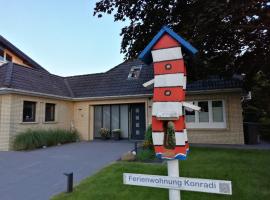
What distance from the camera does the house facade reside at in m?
11.6

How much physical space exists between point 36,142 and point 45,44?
Answer: 30.4 feet

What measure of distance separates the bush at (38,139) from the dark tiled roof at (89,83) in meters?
2.64

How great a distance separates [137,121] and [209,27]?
9.73 m

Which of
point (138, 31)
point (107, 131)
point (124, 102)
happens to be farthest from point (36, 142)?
point (138, 31)

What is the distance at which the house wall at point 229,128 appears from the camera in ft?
38.2

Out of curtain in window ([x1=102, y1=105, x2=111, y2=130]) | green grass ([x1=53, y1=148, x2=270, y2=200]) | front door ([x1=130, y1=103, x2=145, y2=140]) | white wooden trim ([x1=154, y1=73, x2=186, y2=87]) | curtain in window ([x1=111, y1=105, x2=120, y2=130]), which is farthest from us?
curtain in window ([x1=102, y1=105, x2=111, y2=130])

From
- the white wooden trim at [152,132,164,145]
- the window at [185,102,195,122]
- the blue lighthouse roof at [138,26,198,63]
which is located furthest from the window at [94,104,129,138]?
the white wooden trim at [152,132,164,145]

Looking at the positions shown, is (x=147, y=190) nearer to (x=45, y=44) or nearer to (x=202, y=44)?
(x=202, y=44)

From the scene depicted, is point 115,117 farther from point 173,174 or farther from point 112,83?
point 173,174

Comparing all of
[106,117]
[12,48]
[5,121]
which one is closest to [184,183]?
[5,121]

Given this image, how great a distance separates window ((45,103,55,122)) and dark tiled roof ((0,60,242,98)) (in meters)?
0.95

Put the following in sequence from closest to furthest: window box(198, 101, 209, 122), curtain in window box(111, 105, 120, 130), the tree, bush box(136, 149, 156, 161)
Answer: the tree → bush box(136, 149, 156, 161) → window box(198, 101, 209, 122) → curtain in window box(111, 105, 120, 130)

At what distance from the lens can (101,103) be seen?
1530 centimetres

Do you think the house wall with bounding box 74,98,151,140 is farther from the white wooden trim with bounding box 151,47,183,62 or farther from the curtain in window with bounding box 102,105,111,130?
the white wooden trim with bounding box 151,47,183,62
